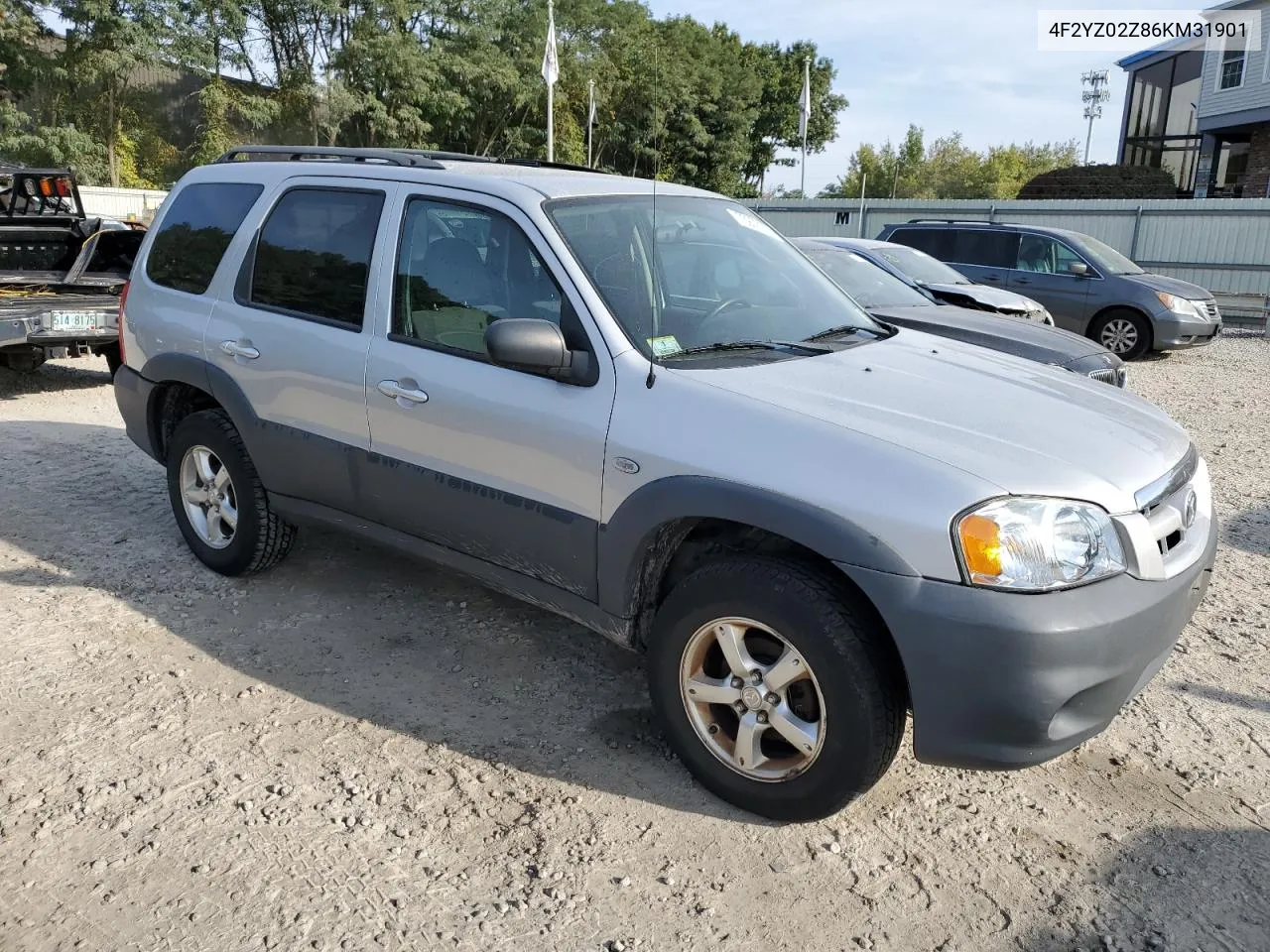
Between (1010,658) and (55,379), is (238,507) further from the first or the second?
(55,379)

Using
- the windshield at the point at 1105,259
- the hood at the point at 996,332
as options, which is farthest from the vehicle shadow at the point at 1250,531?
the windshield at the point at 1105,259

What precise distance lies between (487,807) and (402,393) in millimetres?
1516

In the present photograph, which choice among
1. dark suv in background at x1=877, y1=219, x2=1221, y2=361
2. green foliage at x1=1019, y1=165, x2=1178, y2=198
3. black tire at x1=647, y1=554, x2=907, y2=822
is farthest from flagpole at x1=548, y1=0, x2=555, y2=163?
green foliage at x1=1019, y1=165, x2=1178, y2=198

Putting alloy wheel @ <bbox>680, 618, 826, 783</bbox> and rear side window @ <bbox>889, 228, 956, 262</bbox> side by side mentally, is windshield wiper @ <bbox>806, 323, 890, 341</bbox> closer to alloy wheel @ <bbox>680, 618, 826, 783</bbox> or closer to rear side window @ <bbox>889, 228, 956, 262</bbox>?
alloy wheel @ <bbox>680, 618, 826, 783</bbox>

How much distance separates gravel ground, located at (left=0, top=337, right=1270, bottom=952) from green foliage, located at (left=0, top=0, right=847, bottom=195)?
27660 mm

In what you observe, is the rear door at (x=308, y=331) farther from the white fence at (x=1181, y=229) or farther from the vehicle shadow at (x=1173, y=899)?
the white fence at (x=1181, y=229)

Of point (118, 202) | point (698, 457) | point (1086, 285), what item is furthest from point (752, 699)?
point (118, 202)

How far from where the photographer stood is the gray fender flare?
262 centimetres

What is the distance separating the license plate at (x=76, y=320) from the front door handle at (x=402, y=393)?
5.43 metres

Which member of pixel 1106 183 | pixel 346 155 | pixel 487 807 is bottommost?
pixel 487 807

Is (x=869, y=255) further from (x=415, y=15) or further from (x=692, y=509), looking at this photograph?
(x=415, y=15)

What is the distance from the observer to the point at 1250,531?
5.75 meters

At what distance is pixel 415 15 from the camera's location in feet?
131

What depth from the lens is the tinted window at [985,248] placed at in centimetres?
1346
